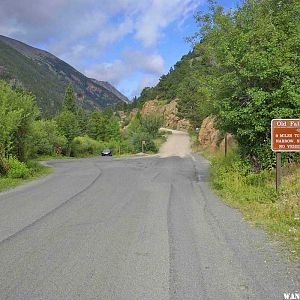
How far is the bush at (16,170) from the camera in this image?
22172 millimetres

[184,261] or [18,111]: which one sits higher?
[18,111]

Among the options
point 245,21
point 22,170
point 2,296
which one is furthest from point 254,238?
point 22,170

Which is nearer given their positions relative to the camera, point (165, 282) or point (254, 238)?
point (165, 282)

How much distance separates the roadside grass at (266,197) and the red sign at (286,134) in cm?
104

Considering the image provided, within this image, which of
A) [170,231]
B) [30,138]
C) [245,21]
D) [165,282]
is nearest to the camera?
[165,282]

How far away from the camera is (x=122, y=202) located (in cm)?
1300

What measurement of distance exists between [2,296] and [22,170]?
712 inches

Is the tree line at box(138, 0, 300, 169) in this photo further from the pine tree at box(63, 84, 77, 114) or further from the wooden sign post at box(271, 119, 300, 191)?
the pine tree at box(63, 84, 77, 114)

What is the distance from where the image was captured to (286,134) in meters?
12.8

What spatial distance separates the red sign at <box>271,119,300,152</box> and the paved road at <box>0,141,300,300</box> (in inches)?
101

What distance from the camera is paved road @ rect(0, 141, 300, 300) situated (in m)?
5.45

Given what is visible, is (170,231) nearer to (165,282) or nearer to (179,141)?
(165,282)

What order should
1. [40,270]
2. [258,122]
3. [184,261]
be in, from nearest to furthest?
[40,270]
[184,261]
[258,122]

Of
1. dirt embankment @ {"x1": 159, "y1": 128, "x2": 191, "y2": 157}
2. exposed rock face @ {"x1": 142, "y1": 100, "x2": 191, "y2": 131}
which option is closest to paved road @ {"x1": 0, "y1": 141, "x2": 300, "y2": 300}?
dirt embankment @ {"x1": 159, "y1": 128, "x2": 191, "y2": 157}
